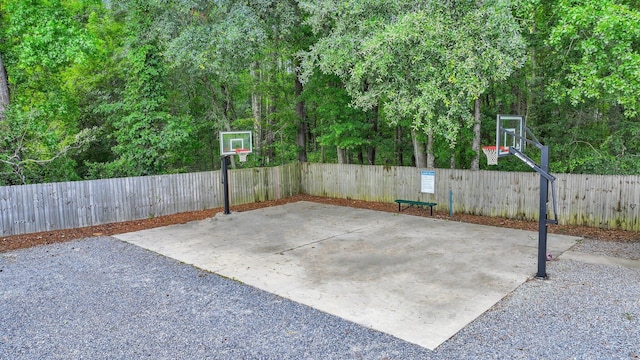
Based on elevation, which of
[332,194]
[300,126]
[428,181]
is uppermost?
[300,126]

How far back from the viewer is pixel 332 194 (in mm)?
15805

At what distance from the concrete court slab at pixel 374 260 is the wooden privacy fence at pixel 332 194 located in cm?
147

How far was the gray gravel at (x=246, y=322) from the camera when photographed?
4.62 meters

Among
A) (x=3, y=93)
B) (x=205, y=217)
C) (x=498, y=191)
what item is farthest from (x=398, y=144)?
(x=3, y=93)

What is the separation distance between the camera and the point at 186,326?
5.30 meters

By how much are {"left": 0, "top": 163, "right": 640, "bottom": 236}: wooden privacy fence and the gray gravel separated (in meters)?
3.33

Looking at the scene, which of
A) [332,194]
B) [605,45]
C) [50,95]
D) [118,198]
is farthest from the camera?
[332,194]

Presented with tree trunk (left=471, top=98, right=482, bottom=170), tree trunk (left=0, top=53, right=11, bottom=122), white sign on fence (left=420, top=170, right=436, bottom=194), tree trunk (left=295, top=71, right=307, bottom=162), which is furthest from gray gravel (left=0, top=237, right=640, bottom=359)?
tree trunk (left=295, top=71, right=307, bottom=162)

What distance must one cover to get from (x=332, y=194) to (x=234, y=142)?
4497 mm

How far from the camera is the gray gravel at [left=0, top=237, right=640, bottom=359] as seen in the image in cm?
462

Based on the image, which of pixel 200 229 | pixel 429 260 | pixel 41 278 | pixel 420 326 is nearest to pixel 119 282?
pixel 41 278

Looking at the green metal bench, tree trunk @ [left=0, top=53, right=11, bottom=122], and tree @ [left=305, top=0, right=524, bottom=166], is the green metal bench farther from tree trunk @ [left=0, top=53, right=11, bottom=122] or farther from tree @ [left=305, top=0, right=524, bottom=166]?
tree trunk @ [left=0, top=53, right=11, bottom=122]

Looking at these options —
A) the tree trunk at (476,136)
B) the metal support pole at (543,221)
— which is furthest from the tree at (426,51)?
→ the metal support pole at (543,221)

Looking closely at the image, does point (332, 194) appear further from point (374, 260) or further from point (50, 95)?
point (50, 95)
